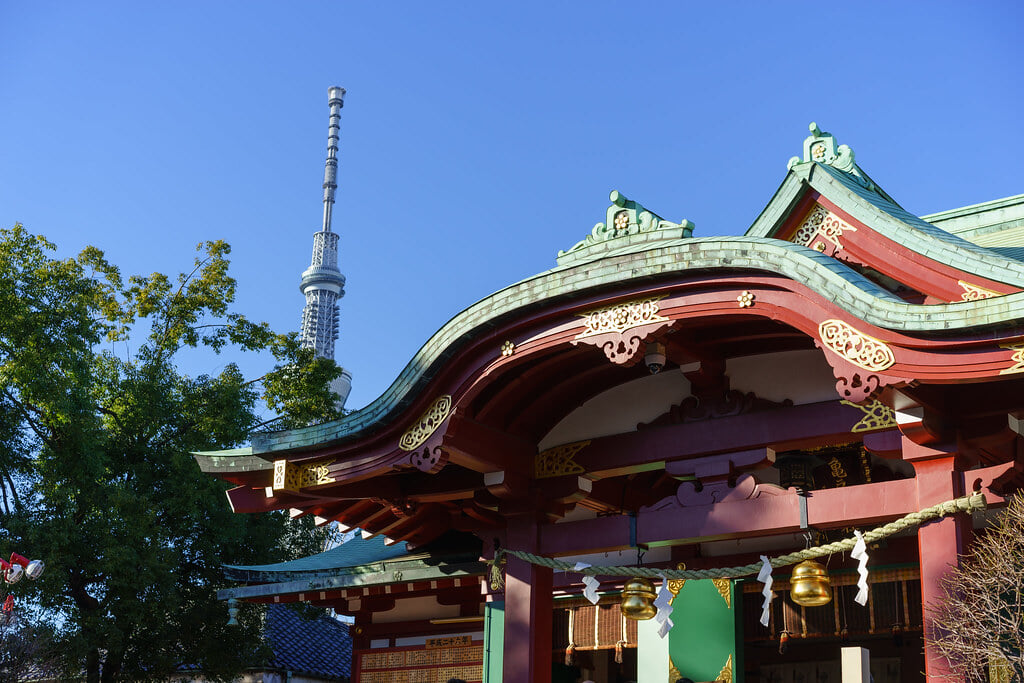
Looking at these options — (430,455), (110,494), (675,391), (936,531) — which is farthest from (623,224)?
(110,494)

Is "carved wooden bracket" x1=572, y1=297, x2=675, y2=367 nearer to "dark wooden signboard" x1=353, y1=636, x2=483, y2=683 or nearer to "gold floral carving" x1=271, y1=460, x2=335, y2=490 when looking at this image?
"gold floral carving" x1=271, y1=460, x2=335, y2=490

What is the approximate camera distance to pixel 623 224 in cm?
1010

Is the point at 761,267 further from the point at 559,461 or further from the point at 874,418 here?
the point at 559,461

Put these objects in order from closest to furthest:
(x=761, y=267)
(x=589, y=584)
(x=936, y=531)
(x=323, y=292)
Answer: (x=936, y=531) → (x=761, y=267) → (x=589, y=584) → (x=323, y=292)

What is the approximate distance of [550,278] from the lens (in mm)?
8922

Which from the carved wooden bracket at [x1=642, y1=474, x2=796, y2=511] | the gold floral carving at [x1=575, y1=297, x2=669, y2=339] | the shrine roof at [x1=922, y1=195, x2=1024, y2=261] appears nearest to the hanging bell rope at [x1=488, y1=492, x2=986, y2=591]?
the carved wooden bracket at [x1=642, y1=474, x2=796, y2=511]

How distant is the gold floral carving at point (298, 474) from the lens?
10.2m

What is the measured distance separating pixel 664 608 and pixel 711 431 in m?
1.54

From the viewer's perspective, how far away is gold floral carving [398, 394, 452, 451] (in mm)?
9352

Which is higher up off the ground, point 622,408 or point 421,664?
point 622,408

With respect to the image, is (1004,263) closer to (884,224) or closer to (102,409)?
(884,224)

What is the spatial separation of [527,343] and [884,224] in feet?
10.5

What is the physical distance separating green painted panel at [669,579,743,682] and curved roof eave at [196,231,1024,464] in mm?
3010

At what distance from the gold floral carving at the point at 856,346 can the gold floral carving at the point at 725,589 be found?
2870 mm
